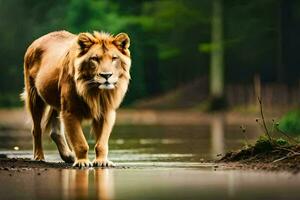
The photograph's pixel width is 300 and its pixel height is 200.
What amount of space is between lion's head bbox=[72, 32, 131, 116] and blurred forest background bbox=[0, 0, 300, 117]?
28.2 metres

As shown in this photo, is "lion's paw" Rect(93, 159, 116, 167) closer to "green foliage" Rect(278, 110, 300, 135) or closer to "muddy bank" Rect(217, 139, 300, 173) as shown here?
"muddy bank" Rect(217, 139, 300, 173)

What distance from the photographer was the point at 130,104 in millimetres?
51562

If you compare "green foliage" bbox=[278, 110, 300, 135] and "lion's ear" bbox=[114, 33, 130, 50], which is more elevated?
"lion's ear" bbox=[114, 33, 130, 50]

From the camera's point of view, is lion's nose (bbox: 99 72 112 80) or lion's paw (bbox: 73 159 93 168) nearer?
lion's paw (bbox: 73 159 93 168)

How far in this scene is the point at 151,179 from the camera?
13195 mm

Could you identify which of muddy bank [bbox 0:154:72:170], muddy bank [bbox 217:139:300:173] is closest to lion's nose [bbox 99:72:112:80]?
muddy bank [bbox 0:154:72:170]

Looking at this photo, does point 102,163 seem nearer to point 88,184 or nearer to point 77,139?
point 77,139

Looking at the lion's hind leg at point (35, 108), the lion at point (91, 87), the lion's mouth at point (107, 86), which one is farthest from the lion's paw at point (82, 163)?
the lion's hind leg at point (35, 108)

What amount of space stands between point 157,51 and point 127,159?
1549 inches

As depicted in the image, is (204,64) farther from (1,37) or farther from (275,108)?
(275,108)

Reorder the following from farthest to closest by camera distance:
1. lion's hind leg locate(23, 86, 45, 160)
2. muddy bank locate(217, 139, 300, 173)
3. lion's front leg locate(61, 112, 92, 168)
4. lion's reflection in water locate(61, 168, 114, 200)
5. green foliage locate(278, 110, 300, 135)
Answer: green foliage locate(278, 110, 300, 135) → lion's hind leg locate(23, 86, 45, 160) → lion's front leg locate(61, 112, 92, 168) → muddy bank locate(217, 139, 300, 173) → lion's reflection in water locate(61, 168, 114, 200)

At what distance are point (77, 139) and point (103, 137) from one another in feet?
1.17

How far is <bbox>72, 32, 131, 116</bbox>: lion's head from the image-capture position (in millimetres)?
15555

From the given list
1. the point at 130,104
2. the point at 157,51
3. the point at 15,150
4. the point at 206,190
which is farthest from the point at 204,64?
the point at 206,190
